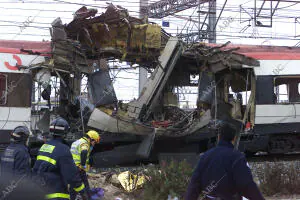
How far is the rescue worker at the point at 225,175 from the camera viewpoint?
376 cm

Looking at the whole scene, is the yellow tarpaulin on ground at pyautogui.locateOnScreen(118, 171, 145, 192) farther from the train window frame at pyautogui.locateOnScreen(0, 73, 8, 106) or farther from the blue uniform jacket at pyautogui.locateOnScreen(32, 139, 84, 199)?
the train window frame at pyautogui.locateOnScreen(0, 73, 8, 106)

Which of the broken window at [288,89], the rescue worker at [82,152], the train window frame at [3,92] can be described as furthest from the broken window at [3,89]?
the broken window at [288,89]

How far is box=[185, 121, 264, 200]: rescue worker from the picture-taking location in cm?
376

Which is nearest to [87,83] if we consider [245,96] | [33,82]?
[33,82]

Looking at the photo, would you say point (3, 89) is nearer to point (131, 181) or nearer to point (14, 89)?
point (14, 89)

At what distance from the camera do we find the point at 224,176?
12.6 ft

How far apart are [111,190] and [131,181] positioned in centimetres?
42

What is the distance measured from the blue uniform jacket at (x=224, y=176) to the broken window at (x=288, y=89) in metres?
8.97

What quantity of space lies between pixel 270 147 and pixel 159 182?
254 inches

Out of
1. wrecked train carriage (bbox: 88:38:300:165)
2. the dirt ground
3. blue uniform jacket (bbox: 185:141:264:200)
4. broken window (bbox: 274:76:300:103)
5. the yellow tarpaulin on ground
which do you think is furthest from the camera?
broken window (bbox: 274:76:300:103)

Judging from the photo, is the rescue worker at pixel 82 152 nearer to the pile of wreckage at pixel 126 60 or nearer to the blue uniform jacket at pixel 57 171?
the blue uniform jacket at pixel 57 171

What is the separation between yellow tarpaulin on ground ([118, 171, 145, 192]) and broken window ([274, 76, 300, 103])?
6.12 meters

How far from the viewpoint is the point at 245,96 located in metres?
12.6

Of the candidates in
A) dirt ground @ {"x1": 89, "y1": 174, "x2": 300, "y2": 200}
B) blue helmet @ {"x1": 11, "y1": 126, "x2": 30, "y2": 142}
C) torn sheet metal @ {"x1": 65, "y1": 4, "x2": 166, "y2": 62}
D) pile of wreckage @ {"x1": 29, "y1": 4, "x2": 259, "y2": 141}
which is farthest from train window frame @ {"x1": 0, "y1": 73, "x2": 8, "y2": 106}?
blue helmet @ {"x1": 11, "y1": 126, "x2": 30, "y2": 142}
